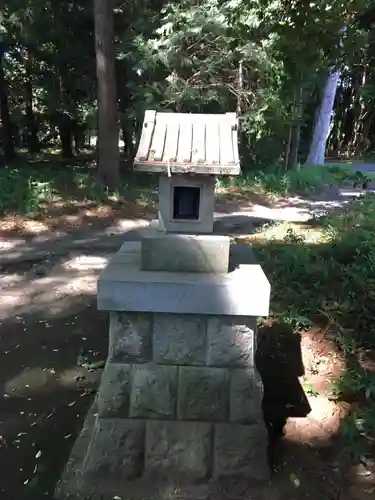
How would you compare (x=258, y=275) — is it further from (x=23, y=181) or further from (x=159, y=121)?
(x=23, y=181)

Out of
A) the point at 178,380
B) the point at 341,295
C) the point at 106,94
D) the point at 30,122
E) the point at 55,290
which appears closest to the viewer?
the point at 178,380

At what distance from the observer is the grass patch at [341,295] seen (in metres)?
3.22

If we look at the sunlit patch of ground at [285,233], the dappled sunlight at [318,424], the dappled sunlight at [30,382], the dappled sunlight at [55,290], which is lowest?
the dappled sunlight at [55,290]

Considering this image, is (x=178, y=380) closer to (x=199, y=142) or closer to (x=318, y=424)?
(x=318, y=424)

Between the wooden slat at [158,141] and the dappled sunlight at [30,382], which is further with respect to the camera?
the dappled sunlight at [30,382]

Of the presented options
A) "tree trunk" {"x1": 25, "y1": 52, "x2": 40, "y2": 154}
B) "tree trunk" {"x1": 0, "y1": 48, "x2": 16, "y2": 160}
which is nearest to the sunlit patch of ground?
"tree trunk" {"x1": 0, "y1": 48, "x2": 16, "y2": 160}

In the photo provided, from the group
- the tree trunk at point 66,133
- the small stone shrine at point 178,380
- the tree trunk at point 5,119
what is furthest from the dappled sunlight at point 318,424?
the tree trunk at point 5,119

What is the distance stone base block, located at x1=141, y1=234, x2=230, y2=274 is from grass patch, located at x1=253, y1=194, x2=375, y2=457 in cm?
128

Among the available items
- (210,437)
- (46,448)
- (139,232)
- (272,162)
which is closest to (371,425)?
(210,437)

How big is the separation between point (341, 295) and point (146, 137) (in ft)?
8.47

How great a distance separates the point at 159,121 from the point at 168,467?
1.99m

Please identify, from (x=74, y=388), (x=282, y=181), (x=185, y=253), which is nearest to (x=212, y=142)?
(x=185, y=253)

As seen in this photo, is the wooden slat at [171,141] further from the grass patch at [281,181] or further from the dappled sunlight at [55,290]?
the grass patch at [281,181]

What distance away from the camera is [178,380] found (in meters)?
2.69
